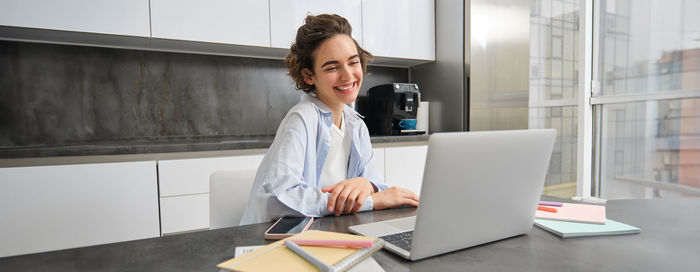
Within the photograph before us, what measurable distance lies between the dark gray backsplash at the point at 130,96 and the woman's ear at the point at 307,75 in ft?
4.82

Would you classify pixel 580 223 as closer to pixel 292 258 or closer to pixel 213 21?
pixel 292 258

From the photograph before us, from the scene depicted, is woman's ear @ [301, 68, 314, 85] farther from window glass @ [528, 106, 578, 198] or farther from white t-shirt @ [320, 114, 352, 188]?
window glass @ [528, 106, 578, 198]

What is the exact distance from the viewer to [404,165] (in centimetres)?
240

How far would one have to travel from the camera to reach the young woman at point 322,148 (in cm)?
81

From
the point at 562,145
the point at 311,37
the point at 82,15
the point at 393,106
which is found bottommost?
the point at 562,145

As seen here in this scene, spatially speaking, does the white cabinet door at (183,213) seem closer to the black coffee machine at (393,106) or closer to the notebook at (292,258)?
the black coffee machine at (393,106)

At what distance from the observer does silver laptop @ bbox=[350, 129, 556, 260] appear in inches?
20.1

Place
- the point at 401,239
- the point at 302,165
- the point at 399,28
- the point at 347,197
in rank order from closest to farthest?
the point at 401,239, the point at 347,197, the point at 302,165, the point at 399,28

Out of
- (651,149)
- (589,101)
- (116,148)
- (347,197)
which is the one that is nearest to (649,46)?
(589,101)

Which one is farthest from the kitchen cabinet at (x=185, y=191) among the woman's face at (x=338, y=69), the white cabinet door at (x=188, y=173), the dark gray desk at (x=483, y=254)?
the dark gray desk at (x=483, y=254)

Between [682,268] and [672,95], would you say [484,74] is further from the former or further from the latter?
[682,268]

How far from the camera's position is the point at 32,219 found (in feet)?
5.13

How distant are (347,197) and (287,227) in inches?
6.7

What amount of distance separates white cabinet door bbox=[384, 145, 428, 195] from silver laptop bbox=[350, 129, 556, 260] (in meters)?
1.68
